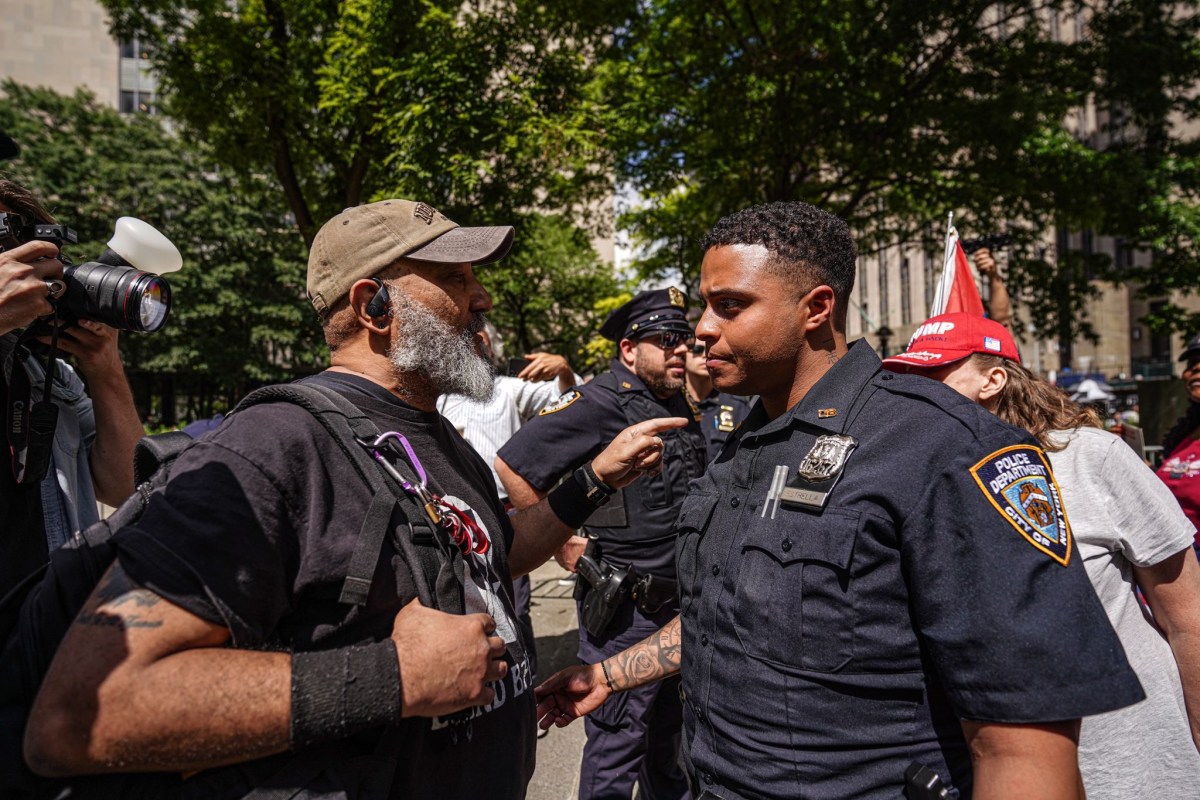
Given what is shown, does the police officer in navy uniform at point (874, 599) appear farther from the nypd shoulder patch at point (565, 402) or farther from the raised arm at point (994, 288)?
the raised arm at point (994, 288)

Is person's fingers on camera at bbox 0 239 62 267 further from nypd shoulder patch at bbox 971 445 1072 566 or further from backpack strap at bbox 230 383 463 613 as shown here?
nypd shoulder patch at bbox 971 445 1072 566

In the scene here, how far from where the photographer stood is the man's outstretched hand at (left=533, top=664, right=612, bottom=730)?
2227mm

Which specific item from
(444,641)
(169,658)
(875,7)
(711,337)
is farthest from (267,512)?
(875,7)

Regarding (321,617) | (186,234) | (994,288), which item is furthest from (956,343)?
(186,234)

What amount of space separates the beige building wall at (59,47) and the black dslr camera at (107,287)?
1889 inches

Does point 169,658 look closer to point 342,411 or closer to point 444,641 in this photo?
point 444,641

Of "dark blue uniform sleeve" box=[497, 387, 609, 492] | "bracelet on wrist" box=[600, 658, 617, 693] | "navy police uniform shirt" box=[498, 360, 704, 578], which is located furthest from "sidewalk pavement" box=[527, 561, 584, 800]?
"bracelet on wrist" box=[600, 658, 617, 693]

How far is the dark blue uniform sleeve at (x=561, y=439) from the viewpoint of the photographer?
11.9 ft

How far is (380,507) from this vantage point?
1441 millimetres

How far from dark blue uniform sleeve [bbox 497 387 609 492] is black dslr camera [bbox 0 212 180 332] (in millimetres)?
1933

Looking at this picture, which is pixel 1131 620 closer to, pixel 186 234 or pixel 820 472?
pixel 820 472

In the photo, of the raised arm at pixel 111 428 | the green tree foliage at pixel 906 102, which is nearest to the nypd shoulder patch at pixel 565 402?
the raised arm at pixel 111 428

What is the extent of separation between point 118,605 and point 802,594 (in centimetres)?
129

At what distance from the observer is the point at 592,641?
350cm
